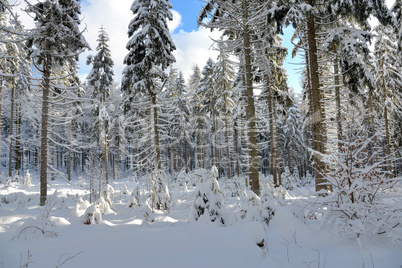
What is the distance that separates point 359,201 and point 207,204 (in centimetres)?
280

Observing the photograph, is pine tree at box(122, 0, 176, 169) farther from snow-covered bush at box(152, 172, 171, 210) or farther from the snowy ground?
the snowy ground

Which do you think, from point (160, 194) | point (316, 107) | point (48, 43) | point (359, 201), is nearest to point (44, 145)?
point (48, 43)

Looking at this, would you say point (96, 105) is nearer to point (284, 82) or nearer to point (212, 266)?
point (284, 82)

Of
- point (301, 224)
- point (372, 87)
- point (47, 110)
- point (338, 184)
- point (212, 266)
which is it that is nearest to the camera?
point (212, 266)

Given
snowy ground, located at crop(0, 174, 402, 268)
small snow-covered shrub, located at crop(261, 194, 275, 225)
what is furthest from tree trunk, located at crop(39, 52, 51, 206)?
small snow-covered shrub, located at crop(261, 194, 275, 225)

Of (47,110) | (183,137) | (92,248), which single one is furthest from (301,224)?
(183,137)

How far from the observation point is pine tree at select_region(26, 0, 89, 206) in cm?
967

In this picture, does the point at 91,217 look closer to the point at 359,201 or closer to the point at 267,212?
the point at 267,212

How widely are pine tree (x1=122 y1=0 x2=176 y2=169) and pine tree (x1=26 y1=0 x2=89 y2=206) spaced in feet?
8.53

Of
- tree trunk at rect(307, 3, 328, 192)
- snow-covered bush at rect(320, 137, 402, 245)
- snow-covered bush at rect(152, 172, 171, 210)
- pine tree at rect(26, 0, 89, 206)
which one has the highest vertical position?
pine tree at rect(26, 0, 89, 206)

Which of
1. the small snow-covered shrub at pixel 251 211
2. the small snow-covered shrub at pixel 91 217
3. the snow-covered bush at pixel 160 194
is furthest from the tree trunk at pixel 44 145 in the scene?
the small snow-covered shrub at pixel 251 211

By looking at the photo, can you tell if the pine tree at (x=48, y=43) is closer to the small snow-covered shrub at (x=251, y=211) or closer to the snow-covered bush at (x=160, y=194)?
the snow-covered bush at (x=160, y=194)

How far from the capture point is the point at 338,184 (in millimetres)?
3660

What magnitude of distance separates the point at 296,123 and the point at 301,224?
31192 mm
